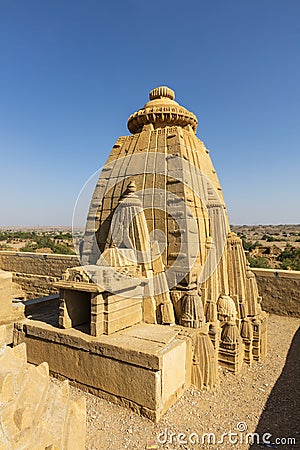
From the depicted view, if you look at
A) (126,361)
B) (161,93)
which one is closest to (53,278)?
(161,93)

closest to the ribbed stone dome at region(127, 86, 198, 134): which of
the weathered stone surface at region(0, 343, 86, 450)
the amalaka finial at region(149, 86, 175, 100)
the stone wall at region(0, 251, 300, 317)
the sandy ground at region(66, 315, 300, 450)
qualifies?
the amalaka finial at region(149, 86, 175, 100)

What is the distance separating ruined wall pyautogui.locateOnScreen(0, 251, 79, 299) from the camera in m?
15.5

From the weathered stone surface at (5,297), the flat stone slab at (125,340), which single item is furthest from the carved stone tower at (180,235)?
the weathered stone surface at (5,297)

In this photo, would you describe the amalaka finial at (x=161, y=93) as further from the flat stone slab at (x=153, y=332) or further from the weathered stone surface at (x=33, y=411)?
the weathered stone surface at (x=33, y=411)

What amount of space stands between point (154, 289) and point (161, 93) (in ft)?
19.8

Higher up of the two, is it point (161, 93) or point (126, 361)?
point (161, 93)

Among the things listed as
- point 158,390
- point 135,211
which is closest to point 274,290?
point 135,211

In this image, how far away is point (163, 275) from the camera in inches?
272

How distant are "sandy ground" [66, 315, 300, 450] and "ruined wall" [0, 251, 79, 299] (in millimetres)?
10204

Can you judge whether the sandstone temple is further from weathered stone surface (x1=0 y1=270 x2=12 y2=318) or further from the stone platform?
weathered stone surface (x1=0 y1=270 x2=12 y2=318)

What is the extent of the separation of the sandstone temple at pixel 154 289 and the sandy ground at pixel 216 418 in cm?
22

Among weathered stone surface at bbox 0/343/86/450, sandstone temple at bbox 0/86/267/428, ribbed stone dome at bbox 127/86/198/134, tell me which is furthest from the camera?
ribbed stone dome at bbox 127/86/198/134

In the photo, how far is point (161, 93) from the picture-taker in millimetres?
9203

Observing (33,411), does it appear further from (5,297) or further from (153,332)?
(5,297)
